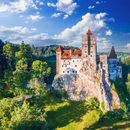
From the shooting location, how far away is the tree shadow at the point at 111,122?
119 meters

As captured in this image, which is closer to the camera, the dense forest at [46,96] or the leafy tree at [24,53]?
the dense forest at [46,96]

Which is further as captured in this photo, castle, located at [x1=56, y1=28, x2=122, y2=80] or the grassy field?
castle, located at [x1=56, y1=28, x2=122, y2=80]

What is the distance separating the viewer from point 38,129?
91.2m

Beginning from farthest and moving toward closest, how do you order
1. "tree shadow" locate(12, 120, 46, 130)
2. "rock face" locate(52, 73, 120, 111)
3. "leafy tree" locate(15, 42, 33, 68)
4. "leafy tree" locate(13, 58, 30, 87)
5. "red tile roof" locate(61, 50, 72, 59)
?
"leafy tree" locate(15, 42, 33, 68)
"red tile roof" locate(61, 50, 72, 59)
"rock face" locate(52, 73, 120, 111)
"leafy tree" locate(13, 58, 30, 87)
"tree shadow" locate(12, 120, 46, 130)

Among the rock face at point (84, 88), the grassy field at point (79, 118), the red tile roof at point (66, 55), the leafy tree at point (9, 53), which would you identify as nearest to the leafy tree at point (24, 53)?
the leafy tree at point (9, 53)

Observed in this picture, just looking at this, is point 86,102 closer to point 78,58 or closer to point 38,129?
point 78,58

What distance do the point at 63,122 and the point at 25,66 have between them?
26020 mm

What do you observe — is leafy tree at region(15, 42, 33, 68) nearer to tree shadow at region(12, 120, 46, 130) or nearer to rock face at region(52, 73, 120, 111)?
rock face at region(52, 73, 120, 111)

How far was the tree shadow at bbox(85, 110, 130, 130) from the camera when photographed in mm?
119000

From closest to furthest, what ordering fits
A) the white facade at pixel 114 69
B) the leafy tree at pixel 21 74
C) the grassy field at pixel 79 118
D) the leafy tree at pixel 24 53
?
the grassy field at pixel 79 118
the leafy tree at pixel 21 74
the leafy tree at pixel 24 53
the white facade at pixel 114 69

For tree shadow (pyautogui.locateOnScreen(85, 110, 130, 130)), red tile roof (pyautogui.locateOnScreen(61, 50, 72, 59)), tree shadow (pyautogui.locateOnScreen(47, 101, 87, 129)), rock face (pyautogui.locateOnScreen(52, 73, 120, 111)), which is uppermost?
red tile roof (pyautogui.locateOnScreen(61, 50, 72, 59))

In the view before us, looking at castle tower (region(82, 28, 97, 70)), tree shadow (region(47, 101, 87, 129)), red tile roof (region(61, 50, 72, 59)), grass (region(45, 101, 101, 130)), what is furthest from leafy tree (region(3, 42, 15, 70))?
tree shadow (region(47, 101, 87, 129))

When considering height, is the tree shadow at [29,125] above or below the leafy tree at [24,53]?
below

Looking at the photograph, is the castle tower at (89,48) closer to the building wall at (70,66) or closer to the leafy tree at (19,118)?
the building wall at (70,66)
